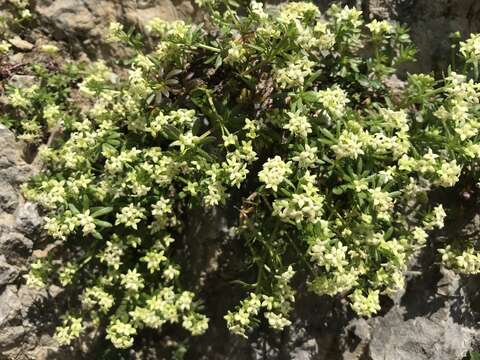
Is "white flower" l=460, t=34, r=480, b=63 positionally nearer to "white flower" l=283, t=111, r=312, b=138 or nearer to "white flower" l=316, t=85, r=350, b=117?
"white flower" l=316, t=85, r=350, b=117

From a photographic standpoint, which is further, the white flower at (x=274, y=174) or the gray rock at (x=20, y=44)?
the gray rock at (x=20, y=44)

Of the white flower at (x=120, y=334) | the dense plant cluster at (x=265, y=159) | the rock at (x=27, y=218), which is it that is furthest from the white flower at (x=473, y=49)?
the rock at (x=27, y=218)

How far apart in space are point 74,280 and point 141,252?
4.18 ft

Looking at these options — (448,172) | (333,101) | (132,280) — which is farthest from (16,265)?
(448,172)

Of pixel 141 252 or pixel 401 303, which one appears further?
pixel 401 303

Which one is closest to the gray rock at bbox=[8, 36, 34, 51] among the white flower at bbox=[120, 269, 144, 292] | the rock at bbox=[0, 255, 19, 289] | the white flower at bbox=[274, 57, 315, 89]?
the rock at bbox=[0, 255, 19, 289]

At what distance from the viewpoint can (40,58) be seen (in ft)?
24.3

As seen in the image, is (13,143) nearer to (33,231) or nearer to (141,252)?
(33,231)

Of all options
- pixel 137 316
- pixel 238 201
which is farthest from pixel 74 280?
pixel 238 201

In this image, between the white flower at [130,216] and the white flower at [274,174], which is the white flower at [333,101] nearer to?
the white flower at [274,174]

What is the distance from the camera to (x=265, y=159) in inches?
254

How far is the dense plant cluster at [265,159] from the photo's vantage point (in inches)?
214

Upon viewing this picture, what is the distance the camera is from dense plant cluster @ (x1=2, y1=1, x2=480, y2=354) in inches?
214

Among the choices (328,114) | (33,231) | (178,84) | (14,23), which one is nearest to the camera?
(328,114)
